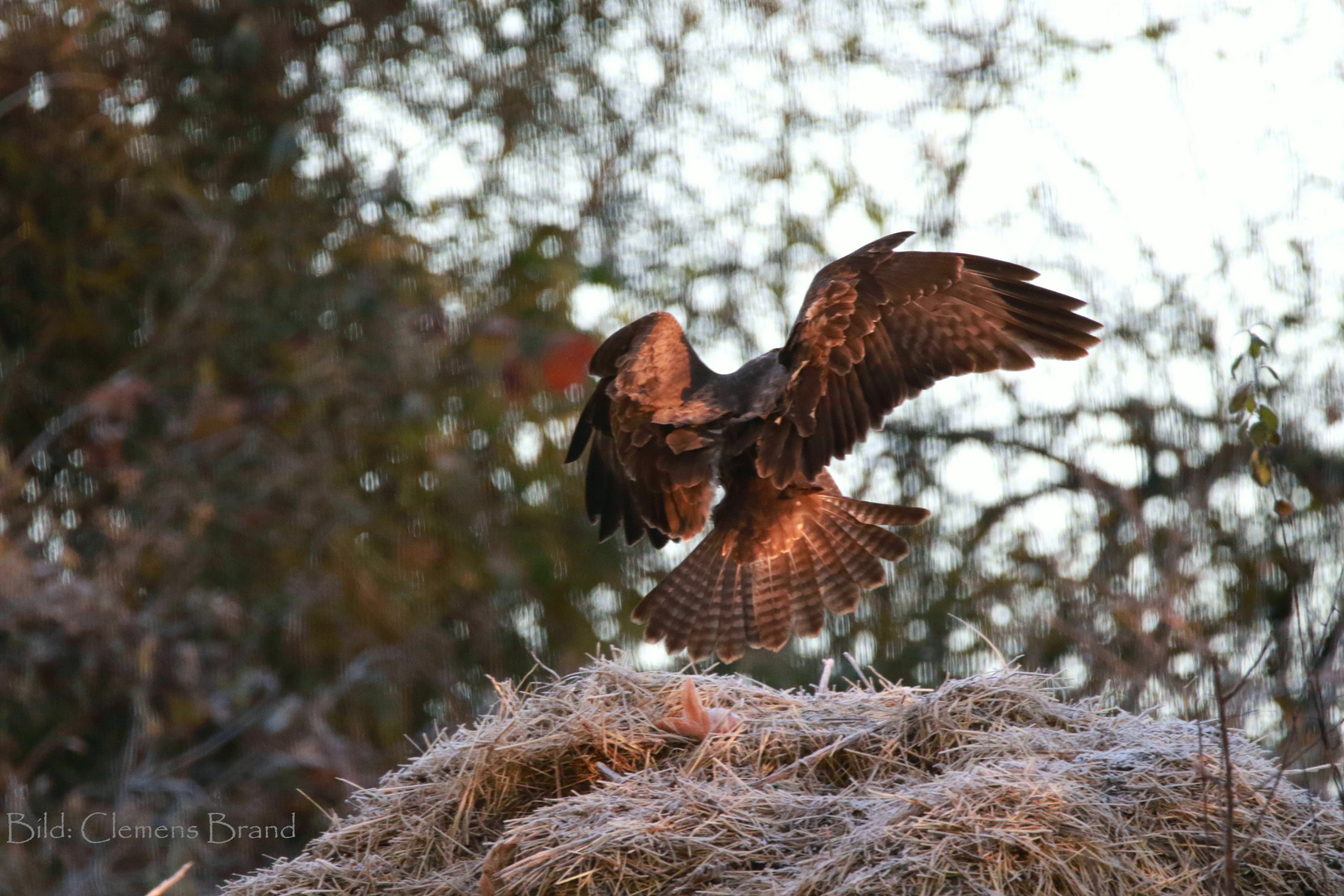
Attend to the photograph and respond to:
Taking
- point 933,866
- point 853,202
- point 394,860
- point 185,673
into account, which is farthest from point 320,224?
point 933,866

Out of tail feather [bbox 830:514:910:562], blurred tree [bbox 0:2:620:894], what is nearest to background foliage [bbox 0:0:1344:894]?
blurred tree [bbox 0:2:620:894]

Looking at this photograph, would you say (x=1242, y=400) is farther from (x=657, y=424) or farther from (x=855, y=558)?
(x=657, y=424)

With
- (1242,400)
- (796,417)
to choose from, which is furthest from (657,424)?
(1242,400)

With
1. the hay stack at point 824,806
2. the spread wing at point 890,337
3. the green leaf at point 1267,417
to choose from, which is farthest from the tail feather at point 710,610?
the green leaf at point 1267,417

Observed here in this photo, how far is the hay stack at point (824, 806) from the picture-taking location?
2.60 meters

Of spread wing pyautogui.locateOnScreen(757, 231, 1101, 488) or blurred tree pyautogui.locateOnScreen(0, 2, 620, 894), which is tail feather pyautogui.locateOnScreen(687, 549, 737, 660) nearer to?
spread wing pyautogui.locateOnScreen(757, 231, 1101, 488)

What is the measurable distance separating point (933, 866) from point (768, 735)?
773 mm

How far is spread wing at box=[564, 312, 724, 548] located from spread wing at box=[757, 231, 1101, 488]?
0.80 feet

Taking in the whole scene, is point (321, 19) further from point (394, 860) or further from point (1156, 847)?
point (1156, 847)

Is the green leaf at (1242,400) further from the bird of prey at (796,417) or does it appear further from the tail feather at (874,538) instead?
the tail feather at (874,538)

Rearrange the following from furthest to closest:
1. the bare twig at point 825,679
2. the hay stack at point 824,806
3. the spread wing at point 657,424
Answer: the spread wing at point 657,424 → the bare twig at point 825,679 → the hay stack at point 824,806

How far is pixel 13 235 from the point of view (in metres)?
8.58

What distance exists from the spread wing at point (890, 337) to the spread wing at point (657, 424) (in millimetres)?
243

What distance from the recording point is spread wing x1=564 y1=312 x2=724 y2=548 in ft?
13.1
